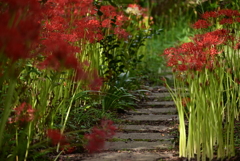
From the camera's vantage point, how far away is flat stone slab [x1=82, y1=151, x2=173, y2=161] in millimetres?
2932

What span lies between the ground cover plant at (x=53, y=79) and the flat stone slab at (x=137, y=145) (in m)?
0.25

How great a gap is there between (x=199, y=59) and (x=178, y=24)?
8.75 meters

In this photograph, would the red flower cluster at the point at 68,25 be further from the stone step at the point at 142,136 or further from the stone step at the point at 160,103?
the stone step at the point at 160,103

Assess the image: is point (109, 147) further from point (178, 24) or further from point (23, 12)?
point (178, 24)

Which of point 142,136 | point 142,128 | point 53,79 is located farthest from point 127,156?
point 53,79

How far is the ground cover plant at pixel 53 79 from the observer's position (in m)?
1.90

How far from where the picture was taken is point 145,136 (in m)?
3.59

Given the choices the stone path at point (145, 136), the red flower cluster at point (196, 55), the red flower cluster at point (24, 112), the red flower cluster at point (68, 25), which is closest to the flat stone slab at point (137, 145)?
the stone path at point (145, 136)

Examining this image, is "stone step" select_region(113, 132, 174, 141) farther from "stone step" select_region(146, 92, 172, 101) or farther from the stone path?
"stone step" select_region(146, 92, 172, 101)

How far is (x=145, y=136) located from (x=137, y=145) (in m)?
0.30

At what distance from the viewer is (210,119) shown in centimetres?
280

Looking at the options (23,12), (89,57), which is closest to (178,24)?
(89,57)

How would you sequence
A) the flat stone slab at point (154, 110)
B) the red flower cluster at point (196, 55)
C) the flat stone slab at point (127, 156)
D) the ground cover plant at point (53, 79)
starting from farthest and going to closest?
the flat stone slab at point (154, 110), the flat stone slab at point (127, 156), the red flower cluster at point (196, 55), the ground cover plant at point (53, 79)

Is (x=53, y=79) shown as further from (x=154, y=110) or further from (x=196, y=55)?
(x=154, y=110)
